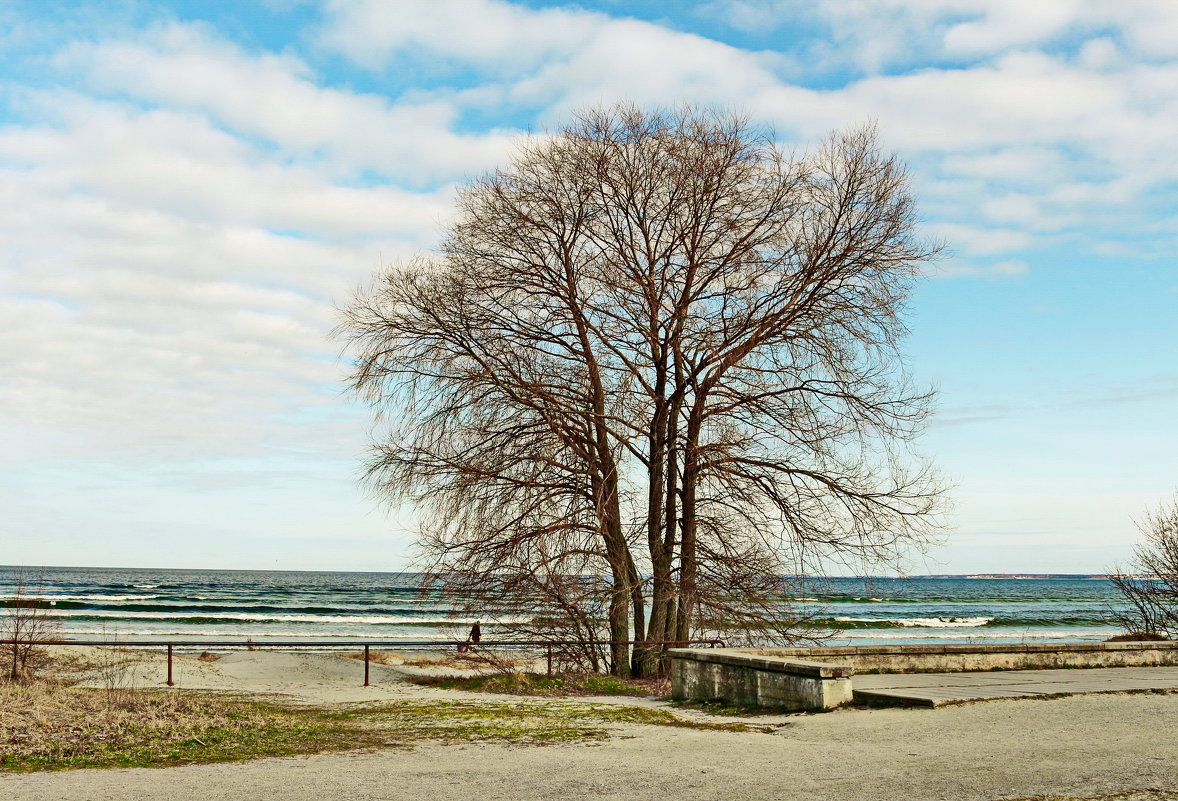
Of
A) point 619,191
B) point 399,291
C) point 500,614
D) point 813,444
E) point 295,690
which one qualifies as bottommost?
point 295,690

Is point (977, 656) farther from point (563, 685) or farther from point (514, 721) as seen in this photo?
point (514, 721)

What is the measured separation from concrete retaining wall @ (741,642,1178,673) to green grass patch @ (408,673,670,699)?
8.65 ft

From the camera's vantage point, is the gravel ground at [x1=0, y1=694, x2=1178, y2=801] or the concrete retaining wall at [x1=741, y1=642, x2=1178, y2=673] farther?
the concrete retaining wall at [x1=741, y1=642, x2=1178, y2=673]

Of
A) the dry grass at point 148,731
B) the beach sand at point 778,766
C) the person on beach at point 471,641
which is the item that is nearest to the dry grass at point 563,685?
the person on beach at point 471,641

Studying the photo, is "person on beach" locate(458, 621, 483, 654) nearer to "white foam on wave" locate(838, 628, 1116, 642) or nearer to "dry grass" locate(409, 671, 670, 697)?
"dry grass" locate(409, 671, 670, 697)

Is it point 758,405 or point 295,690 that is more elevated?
point 758,405

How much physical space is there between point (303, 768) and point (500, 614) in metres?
9.04

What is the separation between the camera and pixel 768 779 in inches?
308

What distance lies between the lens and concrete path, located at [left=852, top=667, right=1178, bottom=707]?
11.3 metres

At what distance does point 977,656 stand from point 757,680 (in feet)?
13.3

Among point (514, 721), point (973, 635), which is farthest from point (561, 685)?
point (973, 635)

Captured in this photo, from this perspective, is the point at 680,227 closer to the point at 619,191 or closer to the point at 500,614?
the point at 619,191

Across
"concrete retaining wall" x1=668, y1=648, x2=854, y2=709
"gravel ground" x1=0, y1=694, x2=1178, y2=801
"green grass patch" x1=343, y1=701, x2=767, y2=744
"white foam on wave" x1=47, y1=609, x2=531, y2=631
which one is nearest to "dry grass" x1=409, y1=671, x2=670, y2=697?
"concrete retaining wall" x1=668, y1=648, x2=854, y2=709

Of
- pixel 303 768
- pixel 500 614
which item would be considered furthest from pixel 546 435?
pixel 303 768
